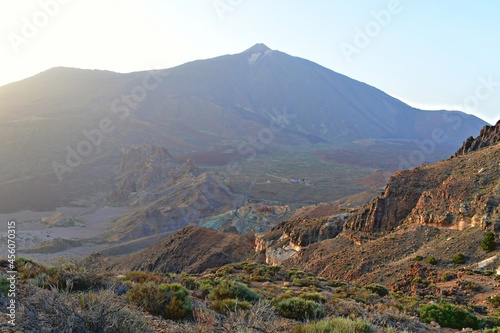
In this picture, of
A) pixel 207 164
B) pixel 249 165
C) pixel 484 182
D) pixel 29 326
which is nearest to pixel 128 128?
pixel 207 164

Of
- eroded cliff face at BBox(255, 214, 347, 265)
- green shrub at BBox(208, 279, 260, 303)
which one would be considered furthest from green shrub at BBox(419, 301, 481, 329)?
eroded cliff face at BBox(255, 214, 347, 265)

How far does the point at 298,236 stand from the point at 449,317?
17.5 m

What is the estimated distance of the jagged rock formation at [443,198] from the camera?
59.3ft

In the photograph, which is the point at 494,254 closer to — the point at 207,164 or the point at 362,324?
the point at 362,324

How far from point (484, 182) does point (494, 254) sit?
17.1 ft

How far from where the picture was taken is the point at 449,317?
920cm

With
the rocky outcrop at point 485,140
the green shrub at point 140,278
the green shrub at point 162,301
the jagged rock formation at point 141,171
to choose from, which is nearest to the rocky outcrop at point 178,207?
the jagged rock formation at point 141,171

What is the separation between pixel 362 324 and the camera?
5941 mm

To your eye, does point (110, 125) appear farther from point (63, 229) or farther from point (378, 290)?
point (378, 290)

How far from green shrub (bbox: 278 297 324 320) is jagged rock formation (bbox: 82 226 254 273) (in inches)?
752

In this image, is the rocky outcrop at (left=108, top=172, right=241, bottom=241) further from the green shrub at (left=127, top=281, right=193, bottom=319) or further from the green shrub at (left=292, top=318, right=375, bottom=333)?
the green shrub at (left=292, top=318, right=375, bottom=333)

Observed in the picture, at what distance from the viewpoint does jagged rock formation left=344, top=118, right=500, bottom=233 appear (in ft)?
59.3

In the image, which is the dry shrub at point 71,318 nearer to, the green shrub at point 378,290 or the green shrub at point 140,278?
the green shrub at point 140,278

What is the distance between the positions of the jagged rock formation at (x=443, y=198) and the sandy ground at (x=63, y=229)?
1096 inches
